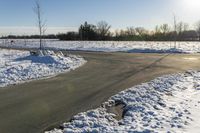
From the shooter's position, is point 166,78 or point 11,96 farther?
point 166,78

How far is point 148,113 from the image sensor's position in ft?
27.7

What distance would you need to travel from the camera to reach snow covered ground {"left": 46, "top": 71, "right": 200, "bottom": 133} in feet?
23.4

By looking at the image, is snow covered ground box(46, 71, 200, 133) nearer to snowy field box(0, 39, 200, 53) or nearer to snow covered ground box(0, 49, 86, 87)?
snow covered ground box(0, 49, 86, 87)

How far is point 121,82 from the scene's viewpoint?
1399cm

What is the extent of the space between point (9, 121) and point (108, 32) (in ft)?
324

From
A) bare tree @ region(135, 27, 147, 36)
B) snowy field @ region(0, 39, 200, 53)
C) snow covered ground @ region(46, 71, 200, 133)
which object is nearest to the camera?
snow covered ground @ region(46, 71, 200, 133)

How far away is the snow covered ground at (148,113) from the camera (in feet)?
23.4

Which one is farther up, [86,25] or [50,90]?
[86,25]

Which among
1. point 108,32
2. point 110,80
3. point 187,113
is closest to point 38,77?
point 110,80

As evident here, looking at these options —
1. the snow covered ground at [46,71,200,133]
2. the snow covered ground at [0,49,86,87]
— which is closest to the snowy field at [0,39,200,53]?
the snow covered ground at [0,49,86,87]

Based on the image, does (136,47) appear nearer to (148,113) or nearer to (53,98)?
(53,98)

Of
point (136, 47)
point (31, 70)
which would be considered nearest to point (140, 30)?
point (136, 47)

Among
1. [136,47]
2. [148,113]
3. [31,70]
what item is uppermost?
[136,47]

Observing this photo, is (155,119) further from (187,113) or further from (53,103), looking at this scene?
(53,103)
